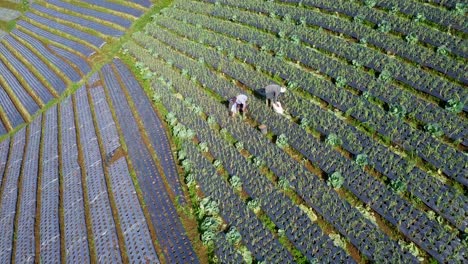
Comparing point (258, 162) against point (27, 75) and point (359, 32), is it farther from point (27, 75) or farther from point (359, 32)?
point (27, 75)

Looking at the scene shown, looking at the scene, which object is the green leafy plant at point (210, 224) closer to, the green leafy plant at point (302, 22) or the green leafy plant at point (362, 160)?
the green leafy plant at point (362, 160)

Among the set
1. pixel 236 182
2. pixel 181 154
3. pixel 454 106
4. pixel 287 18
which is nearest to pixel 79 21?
pixel 287 18

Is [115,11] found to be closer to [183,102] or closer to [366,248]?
[183,102]

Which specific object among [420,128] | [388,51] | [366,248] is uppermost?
[388,51]

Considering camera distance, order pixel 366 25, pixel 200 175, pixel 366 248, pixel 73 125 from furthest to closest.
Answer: pixel 73 125 < pixel 366 25 < pixel 200 175 < pixel 366 248

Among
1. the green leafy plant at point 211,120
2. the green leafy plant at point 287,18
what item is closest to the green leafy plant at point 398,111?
the green leafy plant at point 211,120

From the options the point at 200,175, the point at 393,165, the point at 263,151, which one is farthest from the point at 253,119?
the point at 393,165
